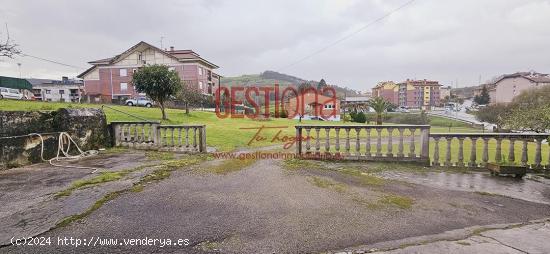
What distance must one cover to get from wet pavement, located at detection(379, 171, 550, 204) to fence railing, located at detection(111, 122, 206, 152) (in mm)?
5702

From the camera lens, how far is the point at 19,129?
6.82 m

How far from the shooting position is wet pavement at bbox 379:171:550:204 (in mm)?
5148

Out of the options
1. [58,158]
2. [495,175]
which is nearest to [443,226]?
[495,175]

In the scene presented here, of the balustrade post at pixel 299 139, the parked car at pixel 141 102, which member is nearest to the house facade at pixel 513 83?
the parked car at pixel 141 102

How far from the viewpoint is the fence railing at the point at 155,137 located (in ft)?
30.7

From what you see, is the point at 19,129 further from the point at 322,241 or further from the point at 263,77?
the point at 263,77

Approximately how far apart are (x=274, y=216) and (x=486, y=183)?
4.75 metres

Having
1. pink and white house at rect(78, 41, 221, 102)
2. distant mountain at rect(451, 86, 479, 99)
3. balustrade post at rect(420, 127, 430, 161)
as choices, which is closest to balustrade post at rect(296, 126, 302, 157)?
balustrade post at rect(420, 127, 430, 161)

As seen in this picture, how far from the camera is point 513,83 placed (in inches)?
2771

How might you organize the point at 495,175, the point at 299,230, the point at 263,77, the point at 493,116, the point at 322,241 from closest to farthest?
the point at 322,241, the point at 299,230, the point at 495,175, the point at 493,116, the point at 263,77

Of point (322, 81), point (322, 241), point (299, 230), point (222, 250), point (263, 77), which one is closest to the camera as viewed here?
point (222, 250)

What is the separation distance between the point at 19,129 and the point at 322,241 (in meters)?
7.60

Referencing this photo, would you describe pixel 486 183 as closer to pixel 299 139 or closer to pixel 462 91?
pixel 299 139

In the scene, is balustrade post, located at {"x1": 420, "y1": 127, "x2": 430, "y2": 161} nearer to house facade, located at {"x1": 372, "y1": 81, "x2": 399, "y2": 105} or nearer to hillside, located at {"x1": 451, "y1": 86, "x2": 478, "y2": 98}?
house facade, located at {"x1": 372, "y1": 81, "x2": 399, "y2": 105}
